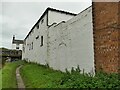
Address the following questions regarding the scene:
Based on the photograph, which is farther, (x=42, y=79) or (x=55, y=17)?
(x=55, y=17)

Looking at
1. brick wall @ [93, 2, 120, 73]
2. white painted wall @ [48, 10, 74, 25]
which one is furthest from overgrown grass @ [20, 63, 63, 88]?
white painted wall @ [48, 10, 74, 25]

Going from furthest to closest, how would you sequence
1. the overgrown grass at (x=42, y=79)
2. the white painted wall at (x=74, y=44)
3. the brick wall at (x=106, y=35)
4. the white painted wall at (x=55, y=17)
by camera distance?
the white painted wall at (x=55, y=17), the white painted wall at (x=74, y=44), the overgrown grass at (x=42, y=79), the brick wall at (x=106, y=35)

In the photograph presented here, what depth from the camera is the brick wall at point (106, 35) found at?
816 cm

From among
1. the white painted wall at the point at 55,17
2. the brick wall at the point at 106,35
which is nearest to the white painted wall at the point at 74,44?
the brick wall at the point at 106,35

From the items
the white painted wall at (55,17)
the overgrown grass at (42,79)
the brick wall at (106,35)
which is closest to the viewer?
the brick wall at (106,35)

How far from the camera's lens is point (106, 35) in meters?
8.73

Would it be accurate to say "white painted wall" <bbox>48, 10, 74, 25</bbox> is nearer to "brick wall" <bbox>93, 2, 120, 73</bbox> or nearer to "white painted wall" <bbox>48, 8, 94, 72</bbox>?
"white painted wall" <bbox>48, 8, 94, 72</bbox>

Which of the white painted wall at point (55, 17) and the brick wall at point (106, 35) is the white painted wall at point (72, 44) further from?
the white painted wall at point (55, 17)

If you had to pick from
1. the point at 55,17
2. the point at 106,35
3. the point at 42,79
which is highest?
the point at 55,17

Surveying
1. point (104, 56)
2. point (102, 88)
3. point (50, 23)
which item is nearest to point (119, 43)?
point (104, 56)

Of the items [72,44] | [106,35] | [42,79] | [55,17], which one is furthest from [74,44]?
[55,17]

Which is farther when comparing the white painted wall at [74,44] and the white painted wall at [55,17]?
the white painted wall at [55,17]

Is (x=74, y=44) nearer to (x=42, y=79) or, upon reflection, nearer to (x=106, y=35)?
(x=42, y=79)

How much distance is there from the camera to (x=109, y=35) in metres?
8.58
